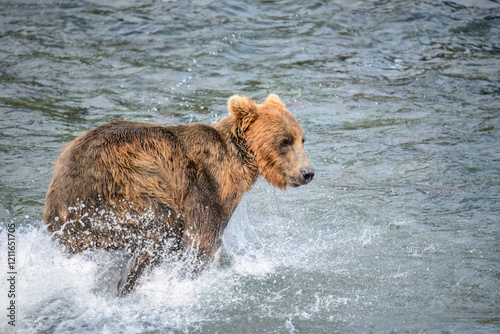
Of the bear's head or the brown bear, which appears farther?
Answer: the bear's head

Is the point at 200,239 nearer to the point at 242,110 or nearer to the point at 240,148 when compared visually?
the point at 240,148

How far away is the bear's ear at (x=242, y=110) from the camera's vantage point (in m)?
5.29

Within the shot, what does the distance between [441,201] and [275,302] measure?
9.38 feet

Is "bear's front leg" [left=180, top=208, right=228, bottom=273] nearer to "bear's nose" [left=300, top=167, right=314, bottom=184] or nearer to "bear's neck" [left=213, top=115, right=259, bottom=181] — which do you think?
"bear's neck" [left=213, top=115, right=259, bottom=181]

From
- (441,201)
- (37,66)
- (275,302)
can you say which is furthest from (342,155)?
(37,66)

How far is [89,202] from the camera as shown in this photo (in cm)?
451

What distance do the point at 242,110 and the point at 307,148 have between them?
293cm

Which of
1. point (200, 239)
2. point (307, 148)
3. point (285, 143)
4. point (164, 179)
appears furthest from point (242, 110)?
point (307, 148)

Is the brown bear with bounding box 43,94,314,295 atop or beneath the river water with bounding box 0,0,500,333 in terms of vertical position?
atop

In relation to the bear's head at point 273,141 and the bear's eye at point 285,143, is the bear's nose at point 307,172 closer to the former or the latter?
the bear's head at point 273,141

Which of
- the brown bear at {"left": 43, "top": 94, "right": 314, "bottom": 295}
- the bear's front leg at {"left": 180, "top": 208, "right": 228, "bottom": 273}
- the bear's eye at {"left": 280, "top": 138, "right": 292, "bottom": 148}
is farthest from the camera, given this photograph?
the bear's eye at {"left": 280, "top": 138, "right": 292, "bottom": 148}

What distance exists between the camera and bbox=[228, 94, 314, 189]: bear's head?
5.23 m

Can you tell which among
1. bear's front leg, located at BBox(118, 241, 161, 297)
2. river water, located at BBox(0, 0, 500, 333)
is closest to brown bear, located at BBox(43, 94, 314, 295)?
bear's front leg, located at BBox(118, 241, 161, 297)

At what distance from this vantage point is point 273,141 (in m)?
5.26
